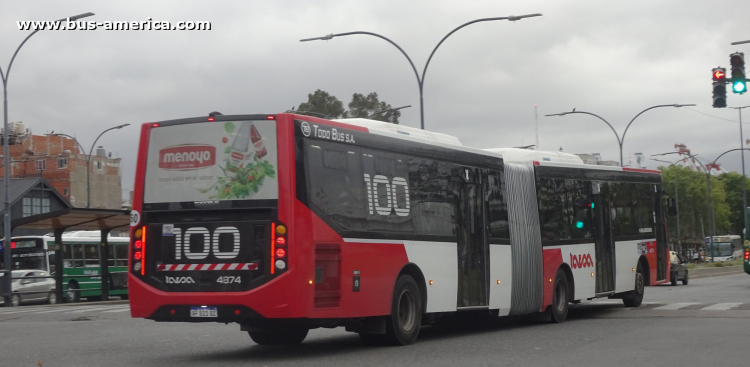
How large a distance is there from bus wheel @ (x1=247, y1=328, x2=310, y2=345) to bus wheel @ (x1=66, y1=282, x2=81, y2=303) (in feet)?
100

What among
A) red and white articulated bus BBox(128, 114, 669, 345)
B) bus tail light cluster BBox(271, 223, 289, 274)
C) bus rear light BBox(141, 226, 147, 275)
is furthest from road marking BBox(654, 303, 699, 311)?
bus rear light BBox(141, 226, 147, 275)

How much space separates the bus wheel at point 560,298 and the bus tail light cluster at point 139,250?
8898 mm

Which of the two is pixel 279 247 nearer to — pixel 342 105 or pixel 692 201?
pixel 342 105

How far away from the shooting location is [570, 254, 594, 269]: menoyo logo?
19141mm

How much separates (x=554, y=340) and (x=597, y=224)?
669cm

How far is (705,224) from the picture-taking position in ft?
403

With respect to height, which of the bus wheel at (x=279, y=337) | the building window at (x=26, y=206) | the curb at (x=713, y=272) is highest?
the building window at (x=26, y=206)

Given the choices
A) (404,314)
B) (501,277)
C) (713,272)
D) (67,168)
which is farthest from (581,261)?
(67,168)

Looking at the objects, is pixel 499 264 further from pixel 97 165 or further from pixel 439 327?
pixel 97 165

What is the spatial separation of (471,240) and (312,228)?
465 cm

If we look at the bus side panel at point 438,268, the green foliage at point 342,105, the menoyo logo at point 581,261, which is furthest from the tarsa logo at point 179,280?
the green foliage at point 342,105

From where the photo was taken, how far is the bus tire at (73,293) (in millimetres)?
42031

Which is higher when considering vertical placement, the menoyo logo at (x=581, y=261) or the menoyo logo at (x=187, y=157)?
the menoyo logo at (x=187, y=157)

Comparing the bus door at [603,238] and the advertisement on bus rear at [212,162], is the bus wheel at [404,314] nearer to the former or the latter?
the advertisement on bus rear at [212,162]
